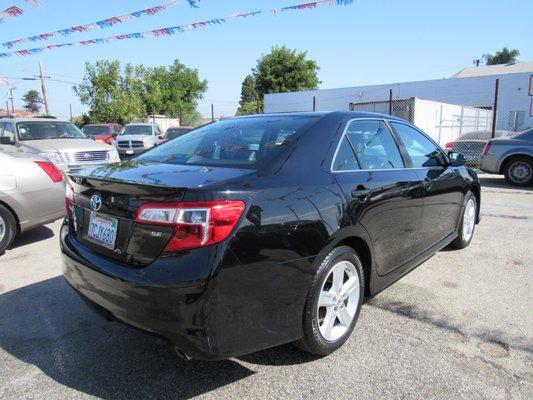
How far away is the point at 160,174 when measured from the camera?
2.66m

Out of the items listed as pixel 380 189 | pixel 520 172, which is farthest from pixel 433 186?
pixel 520 172

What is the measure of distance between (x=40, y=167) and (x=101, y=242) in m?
3.70

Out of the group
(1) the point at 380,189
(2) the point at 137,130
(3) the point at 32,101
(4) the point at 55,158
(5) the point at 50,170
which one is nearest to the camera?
(1) the point at 380,189

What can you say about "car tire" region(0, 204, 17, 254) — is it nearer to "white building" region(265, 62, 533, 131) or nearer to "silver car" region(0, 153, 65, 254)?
"silver car" region(0, 153, 65, 254)

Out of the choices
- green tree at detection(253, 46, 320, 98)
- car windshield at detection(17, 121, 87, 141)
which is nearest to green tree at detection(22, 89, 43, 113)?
green tree at detection(253, 46, 320, 98)

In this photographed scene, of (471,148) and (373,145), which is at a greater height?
(373,145)

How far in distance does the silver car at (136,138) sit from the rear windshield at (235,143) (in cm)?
1541

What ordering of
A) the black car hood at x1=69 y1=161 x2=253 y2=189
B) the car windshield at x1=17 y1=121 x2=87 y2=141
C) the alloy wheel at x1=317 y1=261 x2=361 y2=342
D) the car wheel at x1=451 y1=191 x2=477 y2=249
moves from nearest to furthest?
the black car hood at x1=69 y1=161 x2=253 y2=189 < the alloy wheel at x1=317 y1=261 x2=361 y2=342 < the car wheel at x1=451 y1=191 x2=477 y2=249 < the car windshield at x1=17 y1=121 x2=87 y2=141

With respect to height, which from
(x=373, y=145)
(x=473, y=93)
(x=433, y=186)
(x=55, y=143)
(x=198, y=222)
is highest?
(x=473, y=93)

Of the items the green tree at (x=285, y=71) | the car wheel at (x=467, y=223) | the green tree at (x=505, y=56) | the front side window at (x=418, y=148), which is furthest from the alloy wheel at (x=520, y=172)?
the green tree at (x=505, y=56)

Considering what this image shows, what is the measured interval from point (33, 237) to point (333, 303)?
199 inches

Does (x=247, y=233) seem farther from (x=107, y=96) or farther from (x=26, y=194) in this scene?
(x=107, y=96)

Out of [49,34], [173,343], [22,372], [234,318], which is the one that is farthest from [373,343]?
[49,34]

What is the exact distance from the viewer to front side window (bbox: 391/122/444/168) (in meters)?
4.07
